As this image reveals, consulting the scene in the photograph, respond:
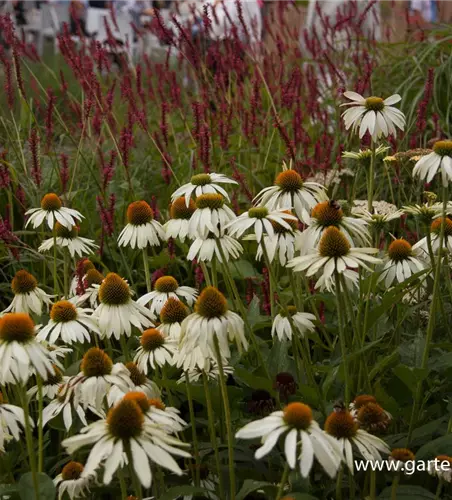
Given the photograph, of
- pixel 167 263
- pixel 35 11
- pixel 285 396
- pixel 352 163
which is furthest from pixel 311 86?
pixel 35 11

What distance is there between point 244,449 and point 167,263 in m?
1.11

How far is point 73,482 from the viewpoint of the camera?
1561 mm

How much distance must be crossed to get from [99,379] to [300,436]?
43 cm

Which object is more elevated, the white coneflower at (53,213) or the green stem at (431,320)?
→ the white coneflower at (53,213)

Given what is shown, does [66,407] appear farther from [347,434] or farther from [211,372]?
[347,434]

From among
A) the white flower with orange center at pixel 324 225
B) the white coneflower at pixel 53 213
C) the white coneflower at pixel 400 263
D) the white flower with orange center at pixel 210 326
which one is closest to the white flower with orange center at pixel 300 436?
the white flower with orange center at pixel 210 326

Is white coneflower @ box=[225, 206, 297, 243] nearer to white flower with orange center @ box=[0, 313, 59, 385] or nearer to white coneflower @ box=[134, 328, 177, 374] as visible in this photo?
white coneflower @ box=[134, 328, 177, 374]

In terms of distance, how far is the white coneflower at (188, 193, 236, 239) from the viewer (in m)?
1.73

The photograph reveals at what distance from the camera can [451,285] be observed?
6.66 ft

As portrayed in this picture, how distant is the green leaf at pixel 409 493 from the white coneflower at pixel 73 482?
1.78 feet

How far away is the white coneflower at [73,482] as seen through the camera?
60.8 inches

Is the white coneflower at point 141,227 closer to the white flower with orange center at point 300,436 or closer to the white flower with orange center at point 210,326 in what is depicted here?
the white flower with orange center at point 210,326

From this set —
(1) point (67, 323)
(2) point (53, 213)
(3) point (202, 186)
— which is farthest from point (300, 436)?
(2) point (53, 213)

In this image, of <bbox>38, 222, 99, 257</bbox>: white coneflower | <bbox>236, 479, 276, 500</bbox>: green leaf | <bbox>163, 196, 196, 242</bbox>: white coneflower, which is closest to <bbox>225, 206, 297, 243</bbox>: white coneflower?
<bbox>163, 196, 196, 242</bbox>: white coneflower
